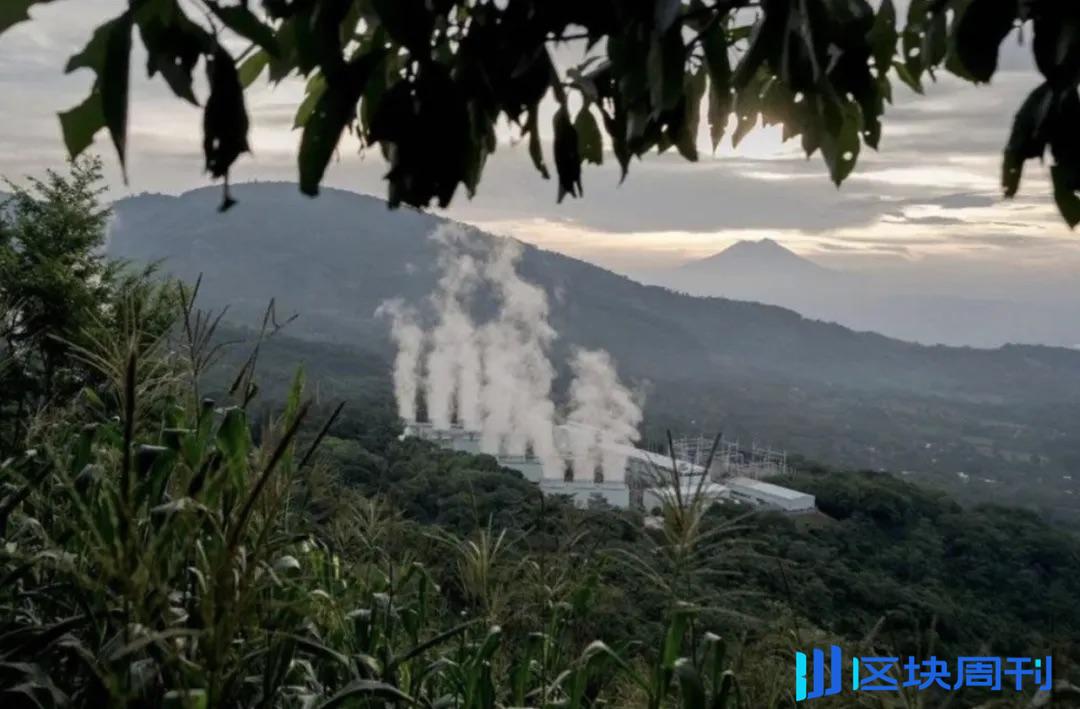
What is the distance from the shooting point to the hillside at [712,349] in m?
55.6

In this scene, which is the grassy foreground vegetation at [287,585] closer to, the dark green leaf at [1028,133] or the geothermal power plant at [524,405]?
the dark green leaf at [1028,133]

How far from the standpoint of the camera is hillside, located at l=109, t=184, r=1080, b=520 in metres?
55.6

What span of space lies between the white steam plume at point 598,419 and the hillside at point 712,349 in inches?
130

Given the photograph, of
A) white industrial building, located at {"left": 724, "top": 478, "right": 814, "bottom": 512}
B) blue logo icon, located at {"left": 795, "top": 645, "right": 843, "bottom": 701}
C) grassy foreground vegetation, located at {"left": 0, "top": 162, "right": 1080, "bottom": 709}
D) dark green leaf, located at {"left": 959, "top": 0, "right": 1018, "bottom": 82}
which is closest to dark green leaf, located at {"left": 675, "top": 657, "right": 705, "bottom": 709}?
grassy foreground vegetation, located at {"left": 0, "top": 162, "right": 1080, "bottom": 709}

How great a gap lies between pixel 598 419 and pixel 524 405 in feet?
18.2

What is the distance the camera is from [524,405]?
142 ft

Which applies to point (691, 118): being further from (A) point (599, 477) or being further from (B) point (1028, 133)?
(A) point (599, 477)

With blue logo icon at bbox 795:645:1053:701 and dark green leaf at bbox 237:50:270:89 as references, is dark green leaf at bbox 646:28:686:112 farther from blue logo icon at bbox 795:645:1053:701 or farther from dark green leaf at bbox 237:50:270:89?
blue logo icon at bbox 795:645:1053:701

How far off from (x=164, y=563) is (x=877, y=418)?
229 ft

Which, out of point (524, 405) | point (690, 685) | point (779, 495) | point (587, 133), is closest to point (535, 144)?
point (587, 133)

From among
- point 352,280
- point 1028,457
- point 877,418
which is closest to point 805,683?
point 1028,457

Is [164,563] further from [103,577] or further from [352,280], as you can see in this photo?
[352,280]

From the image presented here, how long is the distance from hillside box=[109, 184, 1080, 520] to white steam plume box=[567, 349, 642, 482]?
331 centimetres

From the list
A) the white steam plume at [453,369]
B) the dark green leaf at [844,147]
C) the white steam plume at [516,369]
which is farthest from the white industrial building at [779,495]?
the dark green leaf at [844,147]
